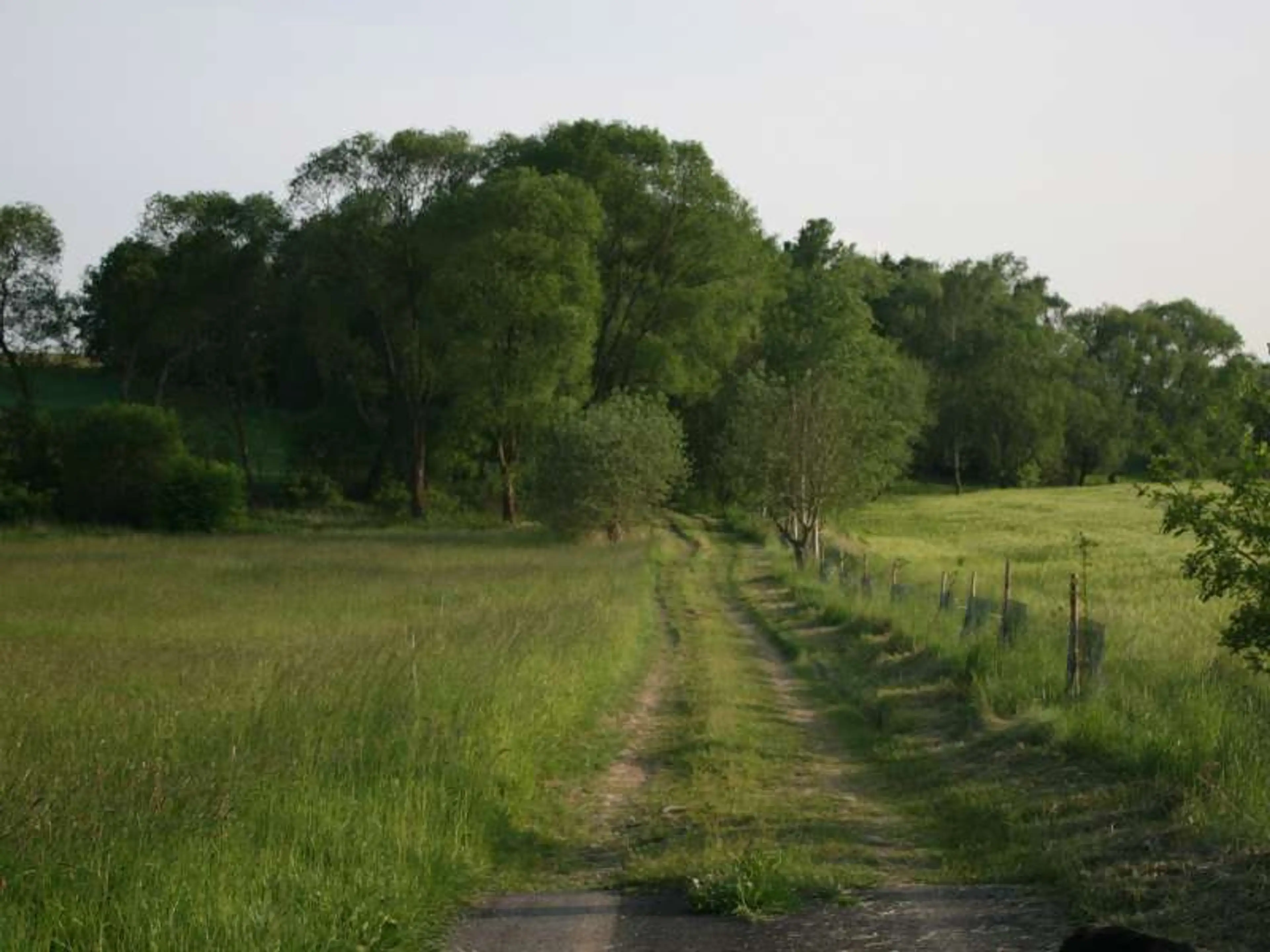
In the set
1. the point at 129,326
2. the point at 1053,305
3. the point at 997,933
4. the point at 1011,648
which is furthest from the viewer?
the point at 1053,305

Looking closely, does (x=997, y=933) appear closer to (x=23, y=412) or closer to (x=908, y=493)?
(x=23, y=412)

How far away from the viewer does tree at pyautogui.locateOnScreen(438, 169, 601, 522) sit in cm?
5791

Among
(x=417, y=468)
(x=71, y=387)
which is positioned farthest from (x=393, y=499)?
(x=71, y=387)

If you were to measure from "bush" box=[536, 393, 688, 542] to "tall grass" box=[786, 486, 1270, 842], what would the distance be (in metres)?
10.0

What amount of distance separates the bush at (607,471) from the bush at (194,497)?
14.9 meters

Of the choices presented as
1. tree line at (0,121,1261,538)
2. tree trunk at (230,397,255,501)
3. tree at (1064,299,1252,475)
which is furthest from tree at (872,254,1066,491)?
tree trunk at (230,397,255,501)

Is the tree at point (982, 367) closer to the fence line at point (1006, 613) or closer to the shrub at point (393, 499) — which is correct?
the shrub at point (393, 499)

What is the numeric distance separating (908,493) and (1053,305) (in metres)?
36.9

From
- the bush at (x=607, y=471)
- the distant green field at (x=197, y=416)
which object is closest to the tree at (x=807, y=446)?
the bush at (x=607, y=471)

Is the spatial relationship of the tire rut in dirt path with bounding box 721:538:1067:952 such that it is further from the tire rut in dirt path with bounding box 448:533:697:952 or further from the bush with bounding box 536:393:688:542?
the bush with bounding box 536:393:688:542

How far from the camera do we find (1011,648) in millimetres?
17078

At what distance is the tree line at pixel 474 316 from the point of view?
192ft

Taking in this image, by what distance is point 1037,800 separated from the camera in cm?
1081

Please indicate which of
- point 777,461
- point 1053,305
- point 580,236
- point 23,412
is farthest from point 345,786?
point 1053,305
